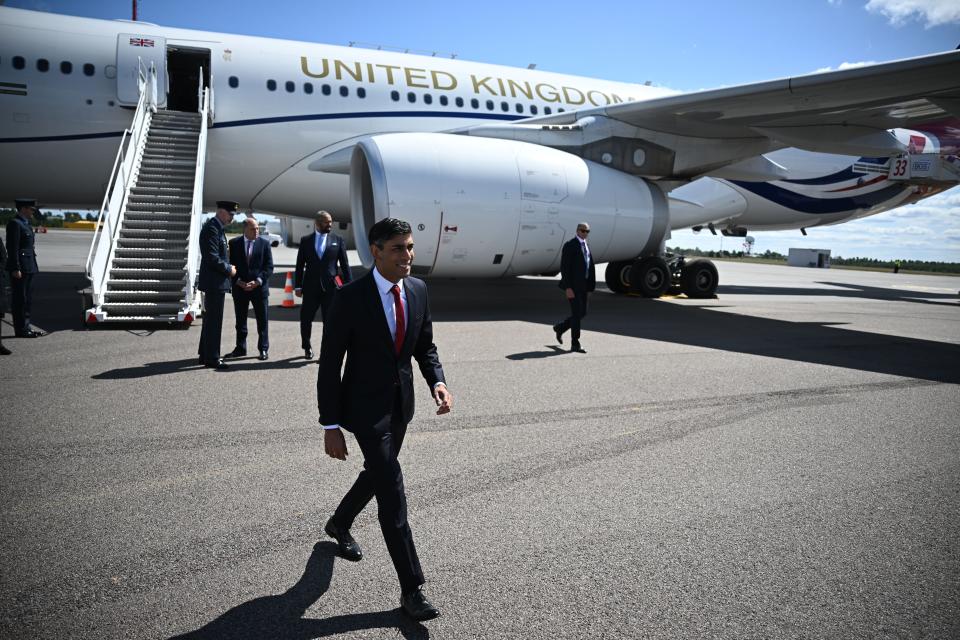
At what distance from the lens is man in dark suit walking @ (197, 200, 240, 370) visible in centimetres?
622

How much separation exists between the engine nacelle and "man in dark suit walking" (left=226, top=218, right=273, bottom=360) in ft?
8.36

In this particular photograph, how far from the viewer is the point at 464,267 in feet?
32.4

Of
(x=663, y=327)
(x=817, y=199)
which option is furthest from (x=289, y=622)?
(x=817, y=199)

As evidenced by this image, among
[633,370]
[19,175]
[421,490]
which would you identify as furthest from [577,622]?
[19,175]

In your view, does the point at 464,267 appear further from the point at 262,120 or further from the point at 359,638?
the point at 359,638

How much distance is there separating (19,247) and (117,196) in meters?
1.87

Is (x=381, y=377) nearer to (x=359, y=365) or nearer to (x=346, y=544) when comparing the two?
(x=359, y=365)

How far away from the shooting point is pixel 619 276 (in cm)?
1389

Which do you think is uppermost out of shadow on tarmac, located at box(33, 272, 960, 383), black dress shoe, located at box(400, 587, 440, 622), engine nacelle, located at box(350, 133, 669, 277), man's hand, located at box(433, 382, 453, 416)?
engine nacelle, located at box(350, 133, 669, 277)

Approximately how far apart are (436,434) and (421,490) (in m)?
0.93

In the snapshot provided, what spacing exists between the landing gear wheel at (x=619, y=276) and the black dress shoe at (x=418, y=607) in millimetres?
11808

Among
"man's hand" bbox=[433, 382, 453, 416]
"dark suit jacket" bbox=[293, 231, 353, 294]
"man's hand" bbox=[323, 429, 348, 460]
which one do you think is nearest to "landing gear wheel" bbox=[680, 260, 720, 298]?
"dark suit jacket" bbox=[293, 231, 353, 294]

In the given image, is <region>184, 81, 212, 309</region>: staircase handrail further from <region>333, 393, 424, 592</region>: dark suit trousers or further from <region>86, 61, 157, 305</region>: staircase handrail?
<region>333, 393, 424, 592</region>: dark suit trousers

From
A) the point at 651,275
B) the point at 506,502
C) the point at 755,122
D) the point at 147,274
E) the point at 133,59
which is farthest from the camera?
the point at 651,275
